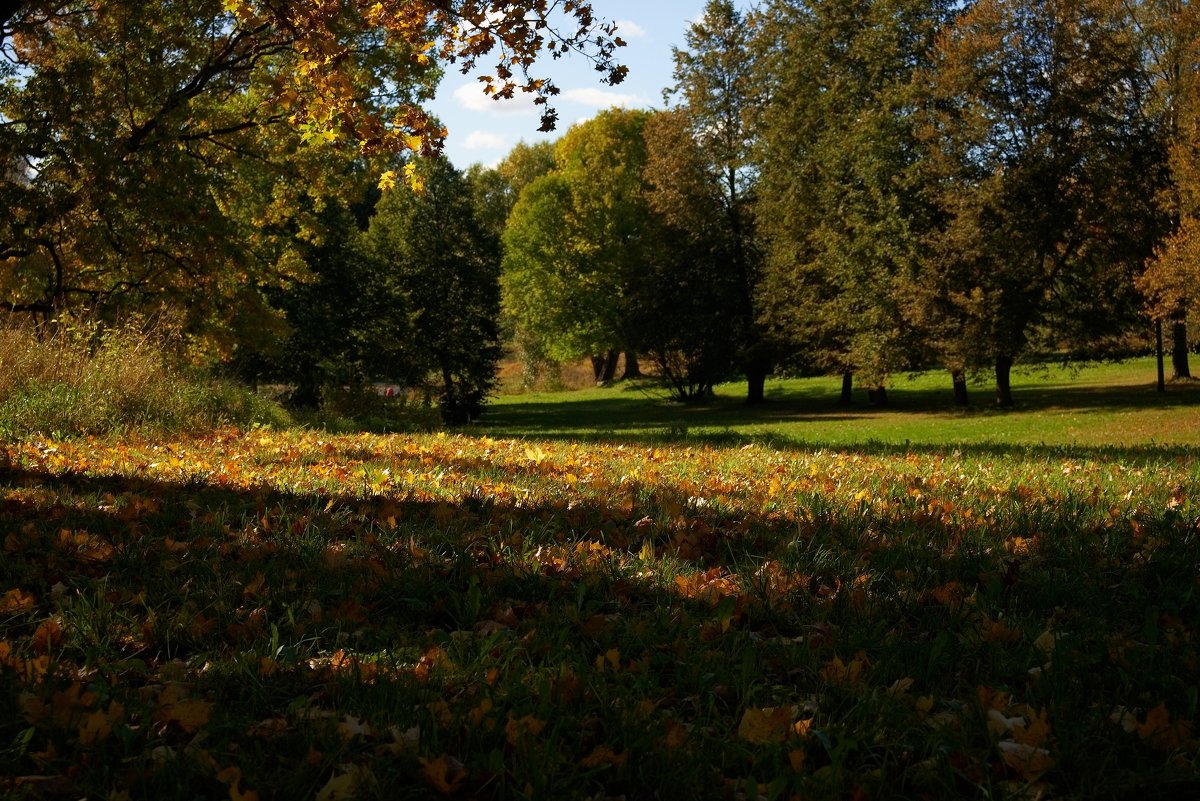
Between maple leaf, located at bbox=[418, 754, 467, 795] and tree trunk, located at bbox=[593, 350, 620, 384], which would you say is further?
tree trunk, located at bbox=[593, 350, 620, 384]

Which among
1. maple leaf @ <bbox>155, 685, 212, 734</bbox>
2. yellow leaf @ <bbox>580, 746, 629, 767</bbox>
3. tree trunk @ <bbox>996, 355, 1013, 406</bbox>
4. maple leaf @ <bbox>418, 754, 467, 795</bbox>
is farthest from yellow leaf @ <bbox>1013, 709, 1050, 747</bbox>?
tree trunk @ <bbox>996, 355, 1013, 406</bbox>

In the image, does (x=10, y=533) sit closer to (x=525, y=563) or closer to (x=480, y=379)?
(x=525, y=563)

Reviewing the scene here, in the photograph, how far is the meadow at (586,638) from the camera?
7.05ft

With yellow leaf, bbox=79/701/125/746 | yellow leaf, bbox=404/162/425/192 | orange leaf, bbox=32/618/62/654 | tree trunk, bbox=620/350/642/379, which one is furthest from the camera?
tree trunk, bbox=620/350/642/379

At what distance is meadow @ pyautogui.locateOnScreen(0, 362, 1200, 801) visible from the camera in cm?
215

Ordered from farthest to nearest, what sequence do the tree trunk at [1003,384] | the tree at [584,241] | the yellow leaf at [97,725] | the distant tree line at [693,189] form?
the tree at [584,241] < the tree trunk at [1003,384] < the distant tree line at [693,189] < the yellow leaf at [97,725]

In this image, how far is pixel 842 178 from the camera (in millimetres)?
26391

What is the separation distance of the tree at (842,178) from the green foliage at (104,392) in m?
18.1

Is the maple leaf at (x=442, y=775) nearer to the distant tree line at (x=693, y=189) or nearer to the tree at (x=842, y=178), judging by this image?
the distant tree line at (x=693, y=189)

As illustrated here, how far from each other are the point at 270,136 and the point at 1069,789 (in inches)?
672

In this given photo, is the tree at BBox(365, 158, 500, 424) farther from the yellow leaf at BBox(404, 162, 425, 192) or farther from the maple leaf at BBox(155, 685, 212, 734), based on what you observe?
Result: the maple leaf at BBox(155, 685, 212, 734)

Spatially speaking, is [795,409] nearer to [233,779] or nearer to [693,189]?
[693,189]

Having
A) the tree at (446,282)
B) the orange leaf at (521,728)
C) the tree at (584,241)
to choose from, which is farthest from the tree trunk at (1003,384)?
the orange leaf at (521,728)

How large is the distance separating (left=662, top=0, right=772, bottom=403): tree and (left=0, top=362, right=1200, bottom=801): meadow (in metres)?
25.6
